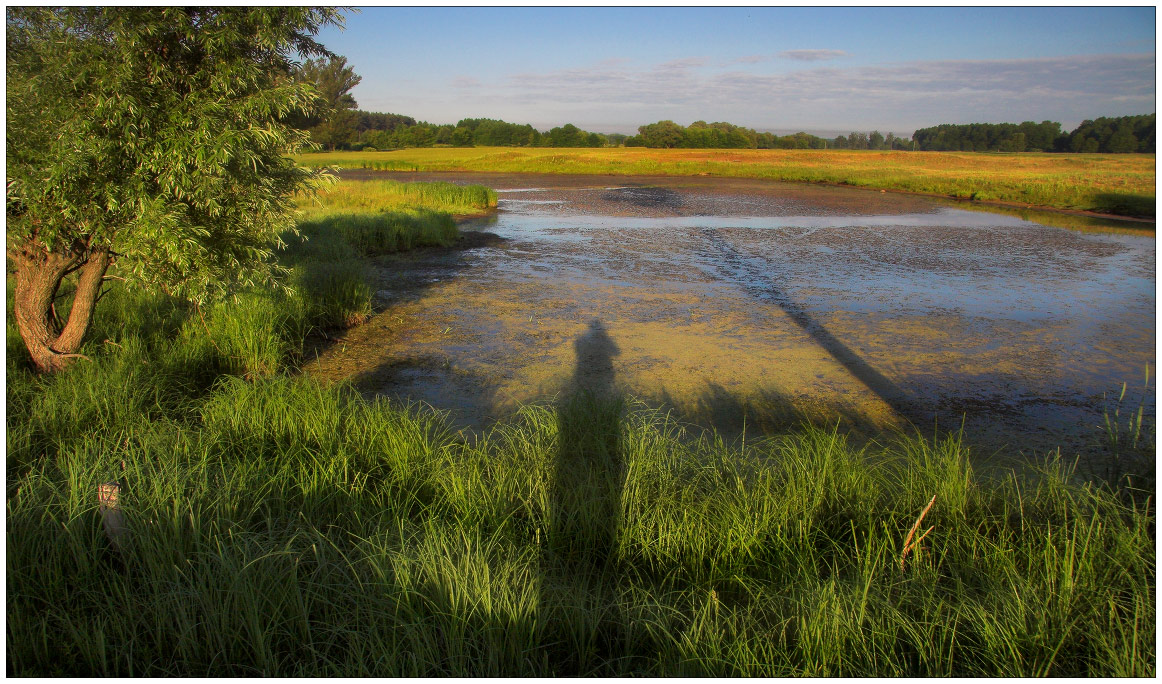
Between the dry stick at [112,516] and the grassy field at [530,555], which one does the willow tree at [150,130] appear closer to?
the grassy field at [530,555]

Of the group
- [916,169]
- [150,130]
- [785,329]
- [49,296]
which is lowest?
[785,329]

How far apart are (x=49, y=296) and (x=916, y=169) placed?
43896 mm

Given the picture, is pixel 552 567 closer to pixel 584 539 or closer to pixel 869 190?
pixel 584 539

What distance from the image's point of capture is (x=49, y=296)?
4.45m

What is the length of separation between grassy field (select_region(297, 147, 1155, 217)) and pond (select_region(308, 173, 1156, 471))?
30.7ft

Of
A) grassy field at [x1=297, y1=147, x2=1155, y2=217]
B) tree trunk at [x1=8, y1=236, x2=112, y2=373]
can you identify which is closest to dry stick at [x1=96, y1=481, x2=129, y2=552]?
tree trunk at [x1=8, y1=236, x2=112, y2=373]

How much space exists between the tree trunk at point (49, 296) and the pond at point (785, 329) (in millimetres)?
1625

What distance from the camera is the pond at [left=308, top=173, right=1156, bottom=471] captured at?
4.97 metres

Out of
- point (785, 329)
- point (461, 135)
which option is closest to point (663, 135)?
point (461, 135)

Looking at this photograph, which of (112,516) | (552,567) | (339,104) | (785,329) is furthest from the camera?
(339,104)

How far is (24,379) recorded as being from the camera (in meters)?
4.18

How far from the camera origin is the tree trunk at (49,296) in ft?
14.3

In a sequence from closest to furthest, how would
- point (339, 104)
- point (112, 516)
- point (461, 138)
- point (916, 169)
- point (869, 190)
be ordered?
point (112, 516), point (869, 190), point (916, 169), point (339, 104), point (461, 138)

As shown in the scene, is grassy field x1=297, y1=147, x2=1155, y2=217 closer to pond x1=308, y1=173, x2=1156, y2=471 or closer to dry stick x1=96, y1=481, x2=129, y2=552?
pond x1=308, y1=173, x2=1156, y2=471
